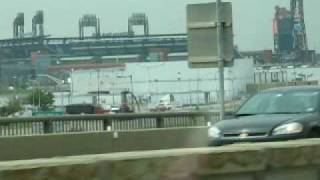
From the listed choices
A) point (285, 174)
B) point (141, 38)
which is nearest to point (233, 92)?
point (285, 174)

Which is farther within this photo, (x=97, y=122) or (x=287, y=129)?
(x=97, y=122)

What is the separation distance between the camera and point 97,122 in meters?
19.2

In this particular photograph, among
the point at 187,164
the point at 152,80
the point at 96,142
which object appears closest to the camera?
the point at 187,164

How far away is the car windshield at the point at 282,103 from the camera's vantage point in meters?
13.5

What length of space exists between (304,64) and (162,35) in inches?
495

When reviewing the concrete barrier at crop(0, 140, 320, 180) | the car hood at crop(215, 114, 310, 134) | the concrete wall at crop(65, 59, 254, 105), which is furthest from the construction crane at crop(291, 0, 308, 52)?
the concrete barrier at crop(0, 140, 320, 180)

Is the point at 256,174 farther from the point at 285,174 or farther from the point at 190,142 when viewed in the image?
the point at 190,142

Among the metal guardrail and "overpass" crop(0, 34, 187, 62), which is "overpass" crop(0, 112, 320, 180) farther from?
"overpass" crop(0, 34, 187, 62)

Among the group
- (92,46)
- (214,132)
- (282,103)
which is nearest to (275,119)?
(282,103)

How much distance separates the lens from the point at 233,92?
23938 millimetres

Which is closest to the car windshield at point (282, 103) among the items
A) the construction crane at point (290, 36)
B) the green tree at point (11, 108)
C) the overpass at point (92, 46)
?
the green tree at point (11, 108)

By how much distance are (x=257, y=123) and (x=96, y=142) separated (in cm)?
504

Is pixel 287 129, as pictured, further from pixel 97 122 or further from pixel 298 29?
pixel 298 29

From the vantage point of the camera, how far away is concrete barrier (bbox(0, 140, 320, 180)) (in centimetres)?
466
